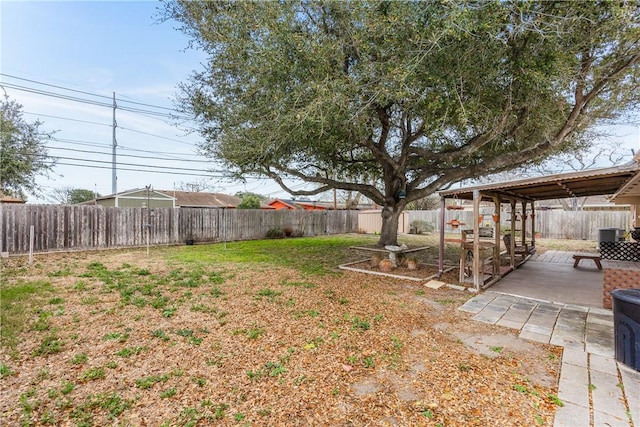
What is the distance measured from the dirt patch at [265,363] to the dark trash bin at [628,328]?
1.76 feet

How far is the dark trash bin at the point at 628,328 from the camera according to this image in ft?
8.50

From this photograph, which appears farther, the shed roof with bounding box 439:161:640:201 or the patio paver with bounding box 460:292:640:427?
the shed roof with bounding box 439:161:640:201

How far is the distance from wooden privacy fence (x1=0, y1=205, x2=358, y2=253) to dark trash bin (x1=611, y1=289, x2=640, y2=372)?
10859 mm

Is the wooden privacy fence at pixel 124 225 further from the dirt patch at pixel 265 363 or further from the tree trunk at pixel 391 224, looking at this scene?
the tree trunk at pixel 391 224

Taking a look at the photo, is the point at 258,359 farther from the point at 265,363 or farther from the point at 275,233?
the point at 275,233

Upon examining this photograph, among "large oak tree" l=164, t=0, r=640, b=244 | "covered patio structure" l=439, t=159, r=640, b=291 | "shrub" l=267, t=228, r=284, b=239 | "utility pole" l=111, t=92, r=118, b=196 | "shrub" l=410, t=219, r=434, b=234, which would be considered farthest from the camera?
"utility pole" l=111, t=92, r=118, b=196

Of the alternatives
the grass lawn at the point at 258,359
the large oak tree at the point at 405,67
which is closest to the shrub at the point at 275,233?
the large oak tree at the point at 405,67

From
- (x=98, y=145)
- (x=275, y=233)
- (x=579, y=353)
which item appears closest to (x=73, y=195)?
(x=98, y=145)

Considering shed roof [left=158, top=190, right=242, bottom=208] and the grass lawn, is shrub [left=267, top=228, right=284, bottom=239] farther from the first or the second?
shed roof [left=158, top=190, right=242, bottom=208]

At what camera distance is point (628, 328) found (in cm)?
264

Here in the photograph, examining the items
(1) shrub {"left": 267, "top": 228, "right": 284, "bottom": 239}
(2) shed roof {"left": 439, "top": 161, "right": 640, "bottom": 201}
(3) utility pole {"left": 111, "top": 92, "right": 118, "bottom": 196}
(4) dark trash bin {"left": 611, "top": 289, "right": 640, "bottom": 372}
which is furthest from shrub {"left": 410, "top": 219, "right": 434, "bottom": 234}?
(3) utility pole {"left": 111, "top": 92, "right": 118, "bottom": 196}

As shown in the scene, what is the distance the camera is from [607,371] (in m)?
2.62

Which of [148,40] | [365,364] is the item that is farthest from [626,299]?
[148,40]

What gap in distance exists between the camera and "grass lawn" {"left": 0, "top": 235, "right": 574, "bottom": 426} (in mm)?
2100
